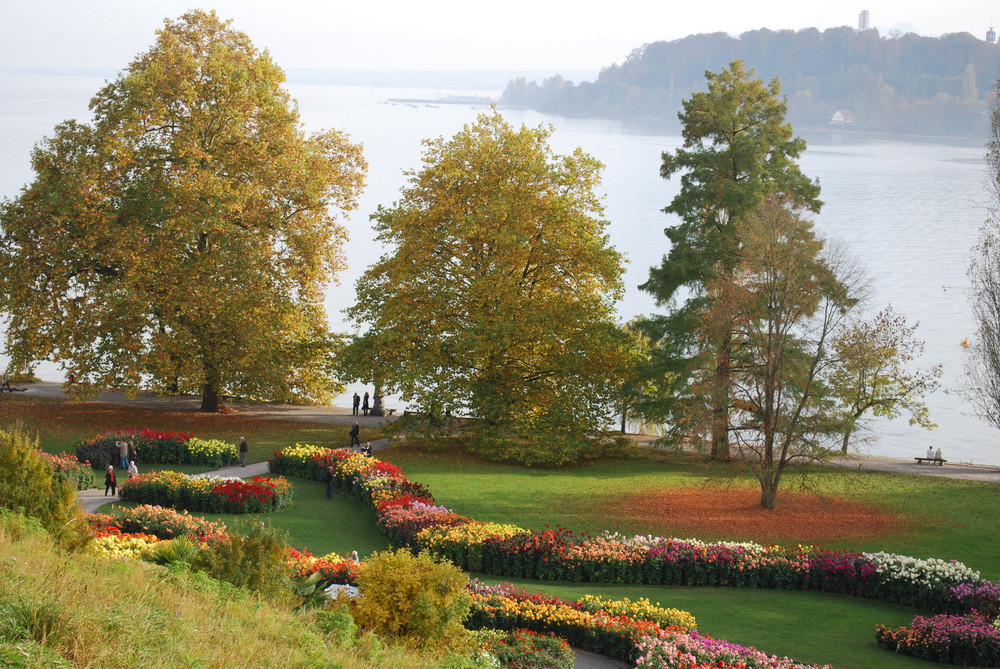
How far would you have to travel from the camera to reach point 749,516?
25.4 m

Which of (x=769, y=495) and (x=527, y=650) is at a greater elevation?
(x=769, y=495)

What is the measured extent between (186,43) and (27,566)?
29265 mm

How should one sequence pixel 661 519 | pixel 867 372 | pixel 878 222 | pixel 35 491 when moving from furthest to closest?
pixel 878 222 → pixel 867 372 → pixel 661 519 → pixel 35 491

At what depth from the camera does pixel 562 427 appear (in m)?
32.5

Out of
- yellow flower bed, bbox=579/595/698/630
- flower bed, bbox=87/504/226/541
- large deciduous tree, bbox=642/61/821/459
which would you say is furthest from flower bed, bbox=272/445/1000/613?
large deciduous tree, bbox=642/61/821/459

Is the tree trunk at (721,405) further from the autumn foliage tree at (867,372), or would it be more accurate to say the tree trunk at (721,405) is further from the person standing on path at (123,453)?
the person standing on path at (123,453)

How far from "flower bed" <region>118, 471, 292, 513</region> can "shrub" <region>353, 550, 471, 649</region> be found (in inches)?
504

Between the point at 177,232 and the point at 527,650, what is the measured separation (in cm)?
2421

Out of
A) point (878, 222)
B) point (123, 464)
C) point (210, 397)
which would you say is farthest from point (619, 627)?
point (878, 222)

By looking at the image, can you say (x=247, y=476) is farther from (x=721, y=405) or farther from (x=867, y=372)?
(x=867, y=372)

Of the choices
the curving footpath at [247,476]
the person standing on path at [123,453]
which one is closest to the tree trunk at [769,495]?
the curving footpath at [247,476]

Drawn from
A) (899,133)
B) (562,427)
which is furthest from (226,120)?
(899,133)

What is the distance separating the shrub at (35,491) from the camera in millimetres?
15523

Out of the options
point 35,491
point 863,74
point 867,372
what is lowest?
point 35,491
